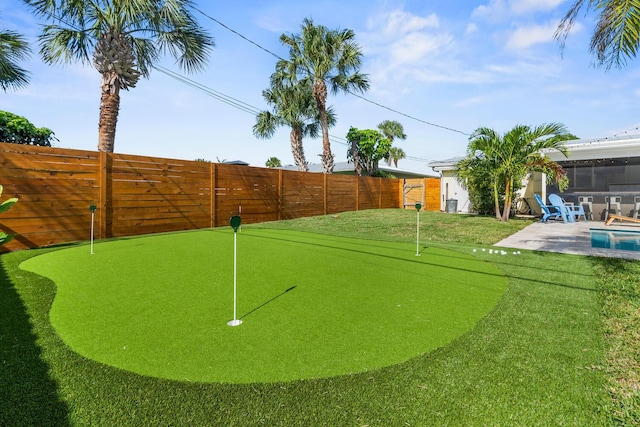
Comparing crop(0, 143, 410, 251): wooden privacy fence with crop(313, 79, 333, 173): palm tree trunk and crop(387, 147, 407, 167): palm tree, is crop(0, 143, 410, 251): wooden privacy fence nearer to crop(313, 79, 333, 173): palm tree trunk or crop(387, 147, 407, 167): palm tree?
crop(313, 79, 333, 173): palm tree trunk

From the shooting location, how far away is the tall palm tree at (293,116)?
64.9 ft

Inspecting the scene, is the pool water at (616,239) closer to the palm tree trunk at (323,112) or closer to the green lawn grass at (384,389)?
the green lawn grass at (384,389)

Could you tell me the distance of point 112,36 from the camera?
830 centimetres

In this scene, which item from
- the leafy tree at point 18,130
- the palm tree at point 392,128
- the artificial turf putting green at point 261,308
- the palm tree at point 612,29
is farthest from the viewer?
the palm tree at point 392,128

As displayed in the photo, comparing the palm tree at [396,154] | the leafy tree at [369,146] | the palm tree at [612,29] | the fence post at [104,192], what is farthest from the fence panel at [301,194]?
the palm tree at [396,154]

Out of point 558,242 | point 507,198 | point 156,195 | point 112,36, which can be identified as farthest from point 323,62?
point 558,242

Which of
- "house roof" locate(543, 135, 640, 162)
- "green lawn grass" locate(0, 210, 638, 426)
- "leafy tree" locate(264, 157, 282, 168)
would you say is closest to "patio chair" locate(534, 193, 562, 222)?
"house roof" locate(543, 135, 640, 162)

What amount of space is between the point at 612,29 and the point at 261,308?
6585mm

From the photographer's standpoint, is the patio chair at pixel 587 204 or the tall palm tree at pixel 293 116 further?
the tall palm tree at pixel 293 116

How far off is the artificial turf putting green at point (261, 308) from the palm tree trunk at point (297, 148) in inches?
652

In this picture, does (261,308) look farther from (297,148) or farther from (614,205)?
(297,148)

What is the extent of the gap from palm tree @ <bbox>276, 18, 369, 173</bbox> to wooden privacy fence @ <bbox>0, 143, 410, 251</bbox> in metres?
6.49

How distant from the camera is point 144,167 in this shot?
329 inches

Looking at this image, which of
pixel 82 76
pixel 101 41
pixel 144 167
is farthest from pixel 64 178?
pixel 82 76
